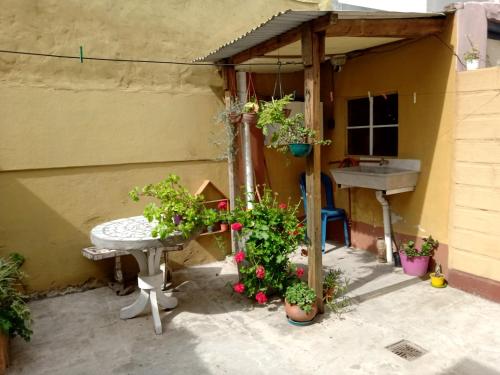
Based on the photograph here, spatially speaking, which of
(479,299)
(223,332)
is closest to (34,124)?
(223,332)

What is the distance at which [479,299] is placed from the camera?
437 cm

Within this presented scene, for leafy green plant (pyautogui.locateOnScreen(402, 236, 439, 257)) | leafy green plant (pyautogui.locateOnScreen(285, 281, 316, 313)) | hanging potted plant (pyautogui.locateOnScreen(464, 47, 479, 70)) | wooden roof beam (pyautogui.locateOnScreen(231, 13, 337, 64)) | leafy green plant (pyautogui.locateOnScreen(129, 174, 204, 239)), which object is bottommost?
leafy green plant (pyautogui.locateOnScreen(285, 281, 316, 313))

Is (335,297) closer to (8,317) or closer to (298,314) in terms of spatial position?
(298,314)

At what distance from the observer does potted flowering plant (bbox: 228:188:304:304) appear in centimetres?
416

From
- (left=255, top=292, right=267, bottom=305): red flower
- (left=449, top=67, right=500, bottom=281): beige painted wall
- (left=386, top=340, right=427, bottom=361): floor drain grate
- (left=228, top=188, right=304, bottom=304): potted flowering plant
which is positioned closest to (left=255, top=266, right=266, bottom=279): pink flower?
(left=228, top=188, right=304, bottom=304): potted flowering plant

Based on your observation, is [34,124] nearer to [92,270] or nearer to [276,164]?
[92,270]

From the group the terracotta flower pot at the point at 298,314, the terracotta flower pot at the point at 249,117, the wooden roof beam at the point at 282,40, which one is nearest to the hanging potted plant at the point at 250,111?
the terracotta flower pot at the point at 249,117

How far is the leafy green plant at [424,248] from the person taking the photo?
16.3 ft

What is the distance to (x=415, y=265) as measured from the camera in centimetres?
503

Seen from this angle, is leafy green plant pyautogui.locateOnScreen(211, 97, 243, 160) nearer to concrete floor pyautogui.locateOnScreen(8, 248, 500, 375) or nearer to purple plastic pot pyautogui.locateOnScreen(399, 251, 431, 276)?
concrete floor pyautogui.locateOnScreen(8, 248, 500, 375)

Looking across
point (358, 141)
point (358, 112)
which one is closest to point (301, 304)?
point (358, 141)

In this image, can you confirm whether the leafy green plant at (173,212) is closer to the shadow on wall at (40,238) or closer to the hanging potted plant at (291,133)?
the hanging potted plant at (291,133)

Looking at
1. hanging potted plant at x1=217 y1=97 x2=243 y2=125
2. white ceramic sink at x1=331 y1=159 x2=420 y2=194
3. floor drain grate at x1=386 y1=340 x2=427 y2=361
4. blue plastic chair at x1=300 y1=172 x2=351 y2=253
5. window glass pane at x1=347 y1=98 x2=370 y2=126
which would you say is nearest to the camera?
floor drain grate at x1=386 y1=340 x2=427 y2=361

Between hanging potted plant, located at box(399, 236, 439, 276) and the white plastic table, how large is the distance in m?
2.93
